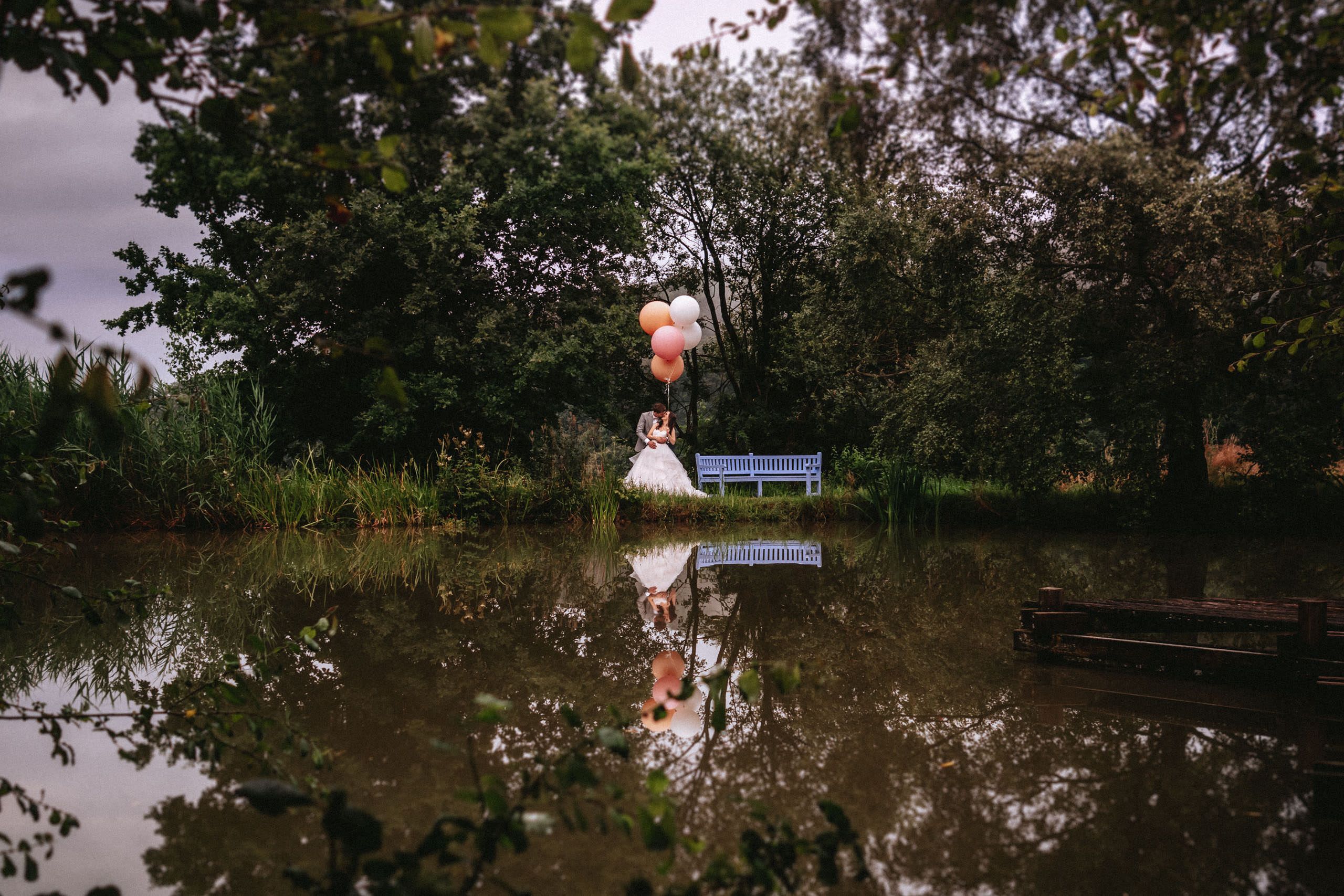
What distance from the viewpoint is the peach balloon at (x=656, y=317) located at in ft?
46.6

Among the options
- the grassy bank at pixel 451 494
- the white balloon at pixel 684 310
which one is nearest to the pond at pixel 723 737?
the grassy bank at pixel 451 494

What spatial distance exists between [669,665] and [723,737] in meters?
1.09

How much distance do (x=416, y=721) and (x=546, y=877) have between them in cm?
130

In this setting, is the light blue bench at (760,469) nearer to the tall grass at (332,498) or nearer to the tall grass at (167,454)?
the tall grass at (332,498)

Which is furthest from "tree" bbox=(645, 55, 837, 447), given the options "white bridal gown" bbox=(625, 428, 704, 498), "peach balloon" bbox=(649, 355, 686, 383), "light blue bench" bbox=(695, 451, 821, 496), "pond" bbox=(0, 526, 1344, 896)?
"pond" bbox=(0, 526, 1344, 896)

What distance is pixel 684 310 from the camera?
13.6 meters

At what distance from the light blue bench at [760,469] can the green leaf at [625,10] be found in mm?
13792

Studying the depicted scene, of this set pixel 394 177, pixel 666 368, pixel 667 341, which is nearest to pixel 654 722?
pixel 394 177

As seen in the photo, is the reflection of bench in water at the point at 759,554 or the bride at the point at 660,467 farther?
the bride at the point at 660,467

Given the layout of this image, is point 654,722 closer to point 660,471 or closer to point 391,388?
point 391,388

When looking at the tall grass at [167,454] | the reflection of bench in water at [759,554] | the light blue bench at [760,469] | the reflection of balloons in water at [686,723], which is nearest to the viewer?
the reflection of balloons in water at [686,723]

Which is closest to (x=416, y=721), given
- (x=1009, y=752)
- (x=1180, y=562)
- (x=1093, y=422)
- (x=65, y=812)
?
(x=65, y=812)

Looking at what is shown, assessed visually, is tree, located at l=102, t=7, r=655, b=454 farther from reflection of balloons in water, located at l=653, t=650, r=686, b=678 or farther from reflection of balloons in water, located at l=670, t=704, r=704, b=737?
reflection of balloons in water, located at l=670, t=704, r=704, b=737

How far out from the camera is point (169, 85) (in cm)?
170
